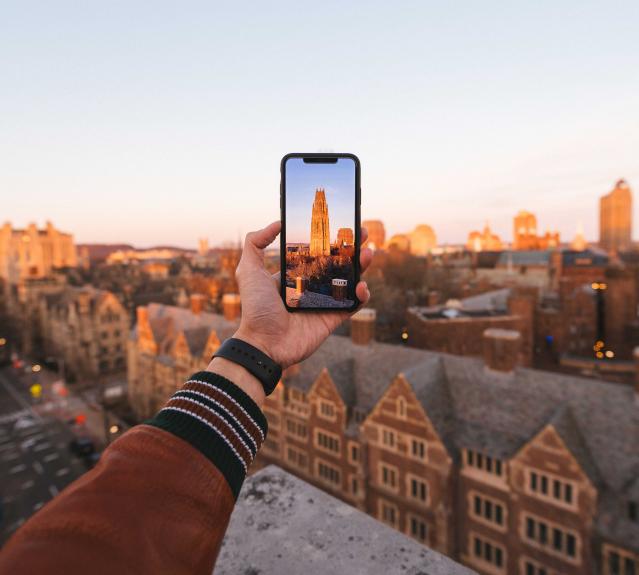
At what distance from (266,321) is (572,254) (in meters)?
102

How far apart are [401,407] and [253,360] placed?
66.0 ft

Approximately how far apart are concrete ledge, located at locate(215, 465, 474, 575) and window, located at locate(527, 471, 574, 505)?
17846 millimetres

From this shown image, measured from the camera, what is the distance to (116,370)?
59219 millimetres

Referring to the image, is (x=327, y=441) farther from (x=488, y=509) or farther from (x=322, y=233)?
(x=322, y=233)

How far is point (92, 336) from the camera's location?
56844 millimetres

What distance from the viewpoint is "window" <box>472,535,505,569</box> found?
1880cm

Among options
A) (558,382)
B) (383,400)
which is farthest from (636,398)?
(383,400)

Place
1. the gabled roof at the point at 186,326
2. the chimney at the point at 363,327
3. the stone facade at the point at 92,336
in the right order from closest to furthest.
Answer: the chimney at the point at 363,327 < the gabled roof at the point at 186,326 < the stone facade at the point at 92,336

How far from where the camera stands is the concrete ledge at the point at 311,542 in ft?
9.37

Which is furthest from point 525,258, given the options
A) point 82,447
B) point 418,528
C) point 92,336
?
point 82,447

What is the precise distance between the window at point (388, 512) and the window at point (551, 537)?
6732 millimetres

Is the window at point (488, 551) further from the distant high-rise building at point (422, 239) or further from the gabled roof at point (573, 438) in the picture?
the distant high-rise building at point (422, 239)

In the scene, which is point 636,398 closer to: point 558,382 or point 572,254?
point 558,382


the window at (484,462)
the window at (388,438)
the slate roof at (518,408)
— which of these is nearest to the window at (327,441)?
the slate roof at (518,408)
